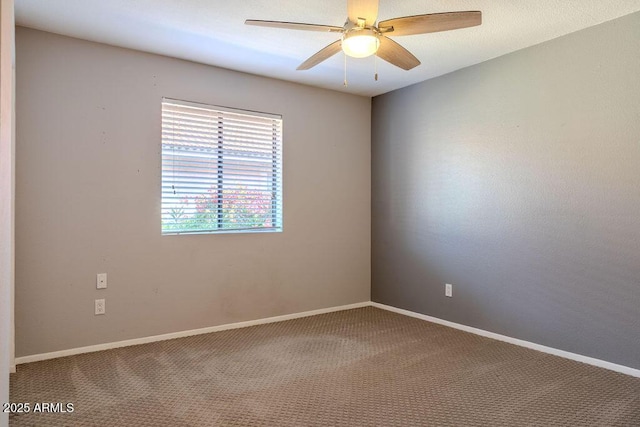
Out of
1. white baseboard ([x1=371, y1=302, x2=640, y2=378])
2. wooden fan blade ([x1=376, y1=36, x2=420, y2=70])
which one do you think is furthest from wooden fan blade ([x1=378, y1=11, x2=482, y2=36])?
white baseboard ([x1=371, y1=302, x2=640, y2=378])

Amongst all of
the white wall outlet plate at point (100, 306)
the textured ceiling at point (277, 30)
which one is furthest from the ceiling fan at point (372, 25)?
the white wall outlet plate at point (100, 306)

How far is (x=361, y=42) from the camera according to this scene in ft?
7.38

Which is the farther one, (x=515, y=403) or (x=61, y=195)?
(x=61, y=195)

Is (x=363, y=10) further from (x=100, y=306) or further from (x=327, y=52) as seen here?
(x=100, y=306)

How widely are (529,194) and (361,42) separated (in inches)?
77.0

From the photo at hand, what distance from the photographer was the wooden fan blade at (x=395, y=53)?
244cm

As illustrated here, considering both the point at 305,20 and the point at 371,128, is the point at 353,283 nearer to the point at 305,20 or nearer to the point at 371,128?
the point at 371,128

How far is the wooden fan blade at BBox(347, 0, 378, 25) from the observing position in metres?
2.04

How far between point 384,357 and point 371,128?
104 inches

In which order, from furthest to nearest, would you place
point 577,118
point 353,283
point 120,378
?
point 353,283 < point 577,118 < point 120,378

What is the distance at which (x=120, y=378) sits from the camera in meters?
2.69

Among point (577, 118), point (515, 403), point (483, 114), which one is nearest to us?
point (515, 403)

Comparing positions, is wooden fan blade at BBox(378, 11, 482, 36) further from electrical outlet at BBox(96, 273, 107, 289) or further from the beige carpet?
electrical outlet at BBox(96, 273, 107, 289)

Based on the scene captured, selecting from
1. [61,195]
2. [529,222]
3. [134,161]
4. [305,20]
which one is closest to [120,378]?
[61,195]
